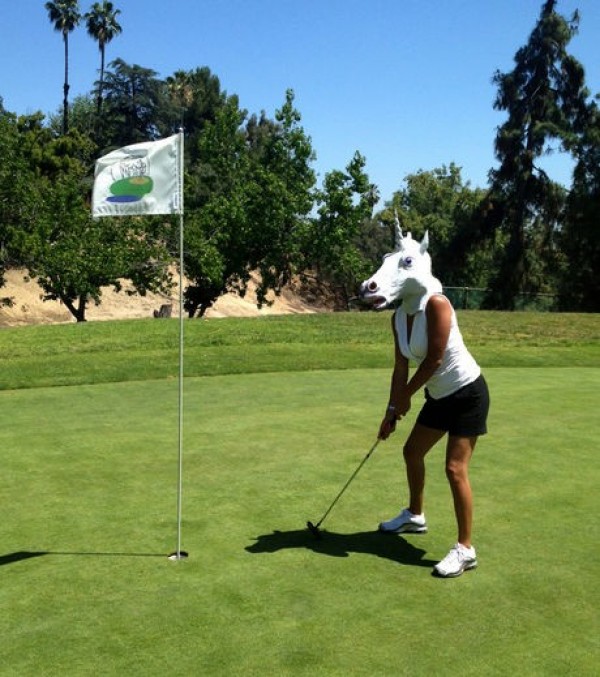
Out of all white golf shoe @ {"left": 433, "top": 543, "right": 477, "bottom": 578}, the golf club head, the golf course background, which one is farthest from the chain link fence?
white golf shoe @ {"left": 433, "top": 543, "right": 477, "bottom": 578}

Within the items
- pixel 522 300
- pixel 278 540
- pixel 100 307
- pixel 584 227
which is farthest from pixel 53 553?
pixel 100 307

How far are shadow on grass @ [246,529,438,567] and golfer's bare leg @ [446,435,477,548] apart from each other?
0.94 feet

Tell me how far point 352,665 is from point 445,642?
525 millimetres

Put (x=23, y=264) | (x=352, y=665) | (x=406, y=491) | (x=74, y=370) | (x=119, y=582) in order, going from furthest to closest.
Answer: (x=23, y=264) < (x=74, y=370) < (x=406, y=491) < (x=119, y=582) < (x=352, y=665)

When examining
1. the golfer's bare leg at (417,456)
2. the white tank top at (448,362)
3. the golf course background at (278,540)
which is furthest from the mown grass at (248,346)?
the white tank top at (448,362)

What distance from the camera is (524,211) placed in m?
43.0

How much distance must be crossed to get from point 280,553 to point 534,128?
1582 inches

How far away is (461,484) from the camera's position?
5098 millimetres

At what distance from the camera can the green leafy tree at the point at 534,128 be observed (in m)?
41.5

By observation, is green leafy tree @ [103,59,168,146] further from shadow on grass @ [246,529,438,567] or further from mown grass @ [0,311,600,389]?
shadow on grass @ [246,529,438,567]

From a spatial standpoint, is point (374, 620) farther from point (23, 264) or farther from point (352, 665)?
point (23, 264)

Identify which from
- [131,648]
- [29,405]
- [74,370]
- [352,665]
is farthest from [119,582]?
[74,370]

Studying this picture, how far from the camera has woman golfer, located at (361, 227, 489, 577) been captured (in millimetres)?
4953

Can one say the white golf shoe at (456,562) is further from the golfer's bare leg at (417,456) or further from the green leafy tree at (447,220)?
the green leafy tree at (447,220)
